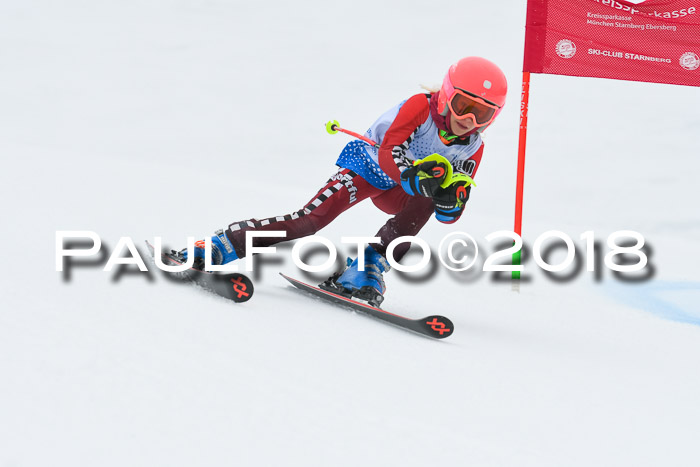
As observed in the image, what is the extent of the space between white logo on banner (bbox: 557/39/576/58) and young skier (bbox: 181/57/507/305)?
5.87 ft

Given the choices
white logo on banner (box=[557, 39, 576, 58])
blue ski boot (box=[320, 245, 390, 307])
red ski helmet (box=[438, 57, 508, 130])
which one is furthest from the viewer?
white logo on banner (box=[557, 39, 576, 58])

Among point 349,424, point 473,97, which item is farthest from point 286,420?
point 473,97

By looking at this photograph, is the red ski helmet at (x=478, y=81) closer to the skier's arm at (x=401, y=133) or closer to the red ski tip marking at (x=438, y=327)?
the skier's arm at (x=401, y=133)

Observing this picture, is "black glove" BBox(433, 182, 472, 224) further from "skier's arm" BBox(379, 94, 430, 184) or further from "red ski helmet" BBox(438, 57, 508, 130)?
"red ski helmet" BBox(438, 57, 508, 130)

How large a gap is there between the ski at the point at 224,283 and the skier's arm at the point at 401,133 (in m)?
0.93

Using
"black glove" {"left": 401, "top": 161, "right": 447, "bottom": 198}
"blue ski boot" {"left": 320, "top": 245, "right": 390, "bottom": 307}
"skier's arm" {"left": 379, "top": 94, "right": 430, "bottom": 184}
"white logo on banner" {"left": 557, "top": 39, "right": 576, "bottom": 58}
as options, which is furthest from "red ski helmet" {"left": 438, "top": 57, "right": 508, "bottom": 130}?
"white logo on banner" {"left": 557, "top": 39, "right": 576, "bottom": 58}

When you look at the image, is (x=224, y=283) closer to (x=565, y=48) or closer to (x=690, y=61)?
(x=565, y=48)

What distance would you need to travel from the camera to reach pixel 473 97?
335cm

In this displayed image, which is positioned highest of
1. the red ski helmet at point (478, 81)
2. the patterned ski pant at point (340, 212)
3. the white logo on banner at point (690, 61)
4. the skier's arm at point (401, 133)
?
the white logo on banner at point (690, 61)

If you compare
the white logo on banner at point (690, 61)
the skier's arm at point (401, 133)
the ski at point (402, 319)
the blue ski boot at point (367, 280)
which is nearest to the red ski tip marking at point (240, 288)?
the ski at point (402, 319)

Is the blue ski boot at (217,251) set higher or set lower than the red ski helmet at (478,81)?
lower

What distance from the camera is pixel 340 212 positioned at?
382 centimetres

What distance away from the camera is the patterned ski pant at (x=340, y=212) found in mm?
3633

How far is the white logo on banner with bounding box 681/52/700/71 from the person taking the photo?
5.16m
